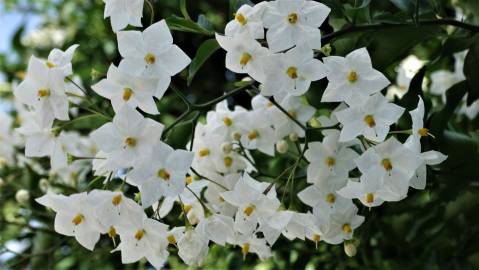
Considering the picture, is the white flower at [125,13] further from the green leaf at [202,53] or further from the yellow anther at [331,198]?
the yellow anther at [331,198]

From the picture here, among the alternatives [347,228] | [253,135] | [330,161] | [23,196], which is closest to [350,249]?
[347,228]

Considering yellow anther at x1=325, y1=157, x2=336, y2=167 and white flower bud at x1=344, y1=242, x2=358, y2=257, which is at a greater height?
yellow anther at x1=325, y1=157, x2=336, y2=167

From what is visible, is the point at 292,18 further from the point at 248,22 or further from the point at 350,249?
the point at 350,249

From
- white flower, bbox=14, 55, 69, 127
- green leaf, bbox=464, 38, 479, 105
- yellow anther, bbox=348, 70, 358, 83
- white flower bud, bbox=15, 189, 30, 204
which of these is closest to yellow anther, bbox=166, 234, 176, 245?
white flower, bbox=14, 55, 69, 127

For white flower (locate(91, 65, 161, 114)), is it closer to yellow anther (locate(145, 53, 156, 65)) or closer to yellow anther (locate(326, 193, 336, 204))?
yellow anther (locate(145, 53, 156, 65))

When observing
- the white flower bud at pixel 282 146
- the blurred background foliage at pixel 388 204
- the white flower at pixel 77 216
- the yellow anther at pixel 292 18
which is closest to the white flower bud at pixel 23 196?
the blurred background foliage at pixel 388 204

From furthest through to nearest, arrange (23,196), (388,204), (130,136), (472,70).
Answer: (23,196) < (388,204) < (472,70) < (130,136)
